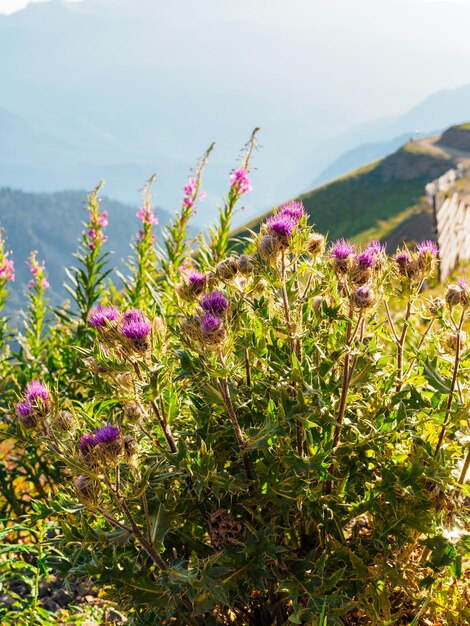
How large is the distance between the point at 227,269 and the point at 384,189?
2704 inches

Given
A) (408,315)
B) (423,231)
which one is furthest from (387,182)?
(408,315)

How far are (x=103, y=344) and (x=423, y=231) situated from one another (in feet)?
94.4

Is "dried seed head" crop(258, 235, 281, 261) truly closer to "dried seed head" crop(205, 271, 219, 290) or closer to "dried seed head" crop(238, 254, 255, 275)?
"dried seed head" crop(238, 254, 255, 275)

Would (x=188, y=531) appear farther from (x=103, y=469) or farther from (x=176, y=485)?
(x=103, y=469)

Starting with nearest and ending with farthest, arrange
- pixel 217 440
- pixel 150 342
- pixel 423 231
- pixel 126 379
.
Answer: pixel 150 342 → pixel 126 379 → pixel 217 440 → pixel 423 231

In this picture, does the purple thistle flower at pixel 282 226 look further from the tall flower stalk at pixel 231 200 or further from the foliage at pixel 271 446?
the tall flower stalk at pixel 231 200

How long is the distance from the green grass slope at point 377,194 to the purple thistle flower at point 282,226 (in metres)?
56.5

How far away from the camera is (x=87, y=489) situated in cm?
160

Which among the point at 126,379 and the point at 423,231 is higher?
the point at 126,379

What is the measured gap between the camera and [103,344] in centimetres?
183

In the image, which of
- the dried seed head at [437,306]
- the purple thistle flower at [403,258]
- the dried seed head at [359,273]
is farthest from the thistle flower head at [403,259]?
the dried seed head at [359,273]

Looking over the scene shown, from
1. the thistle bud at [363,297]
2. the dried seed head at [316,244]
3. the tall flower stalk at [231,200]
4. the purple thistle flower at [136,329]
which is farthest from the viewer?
the tall flower stalk at [231,200]

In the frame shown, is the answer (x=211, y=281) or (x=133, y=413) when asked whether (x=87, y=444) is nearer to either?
(x=133, y=413)

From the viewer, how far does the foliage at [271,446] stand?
172 cm
